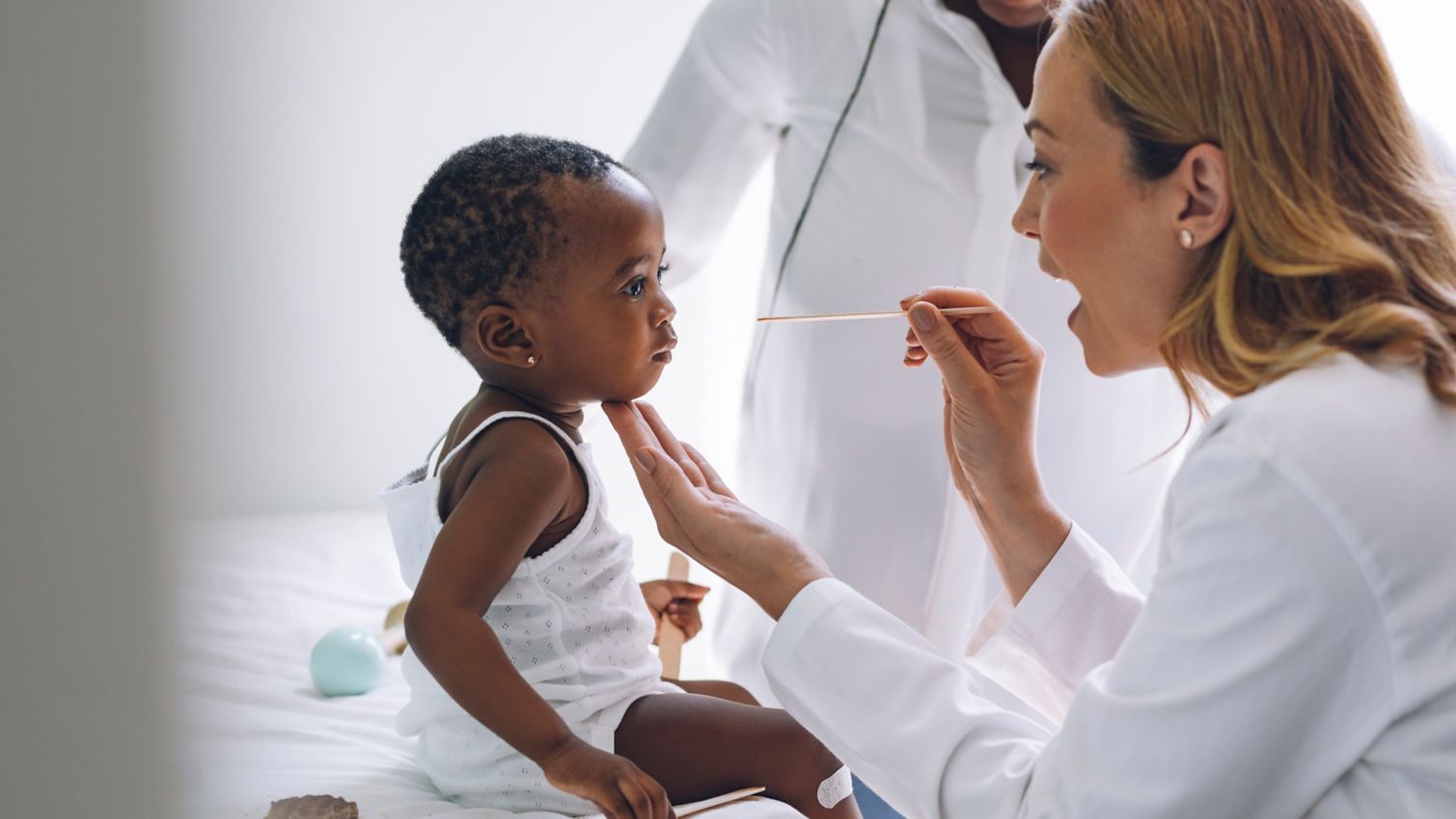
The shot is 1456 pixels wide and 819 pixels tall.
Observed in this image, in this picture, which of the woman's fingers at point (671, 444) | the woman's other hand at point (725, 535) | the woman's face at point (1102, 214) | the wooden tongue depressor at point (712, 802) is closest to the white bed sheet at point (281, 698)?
the wooden tongue depressor at point (712, 802)

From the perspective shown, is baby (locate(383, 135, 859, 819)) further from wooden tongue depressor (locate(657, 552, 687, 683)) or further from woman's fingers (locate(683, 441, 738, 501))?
wooden tongue depressor (locate(657, 552, 687, 683))

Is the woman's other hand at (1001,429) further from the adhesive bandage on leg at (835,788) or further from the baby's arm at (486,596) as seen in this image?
the baby's arm at (486,596)

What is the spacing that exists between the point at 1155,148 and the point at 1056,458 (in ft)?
2.41

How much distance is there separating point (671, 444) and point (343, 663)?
1.54 ft

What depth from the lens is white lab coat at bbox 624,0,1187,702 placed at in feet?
4.92

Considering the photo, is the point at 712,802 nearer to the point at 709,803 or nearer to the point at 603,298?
the point at 709,803

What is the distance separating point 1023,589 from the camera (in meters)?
1.19

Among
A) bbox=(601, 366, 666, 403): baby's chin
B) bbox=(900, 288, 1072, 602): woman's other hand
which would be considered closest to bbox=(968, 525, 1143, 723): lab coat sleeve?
bbox=(900, 288, 1072, 602): woman's other hand

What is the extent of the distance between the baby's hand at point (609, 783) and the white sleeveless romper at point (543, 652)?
8 centimetres

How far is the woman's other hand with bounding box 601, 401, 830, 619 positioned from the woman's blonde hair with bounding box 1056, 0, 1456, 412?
354 millimetres

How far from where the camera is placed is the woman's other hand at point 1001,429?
1180 millimetres

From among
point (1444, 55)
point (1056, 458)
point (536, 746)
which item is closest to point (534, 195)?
point (536, 746)

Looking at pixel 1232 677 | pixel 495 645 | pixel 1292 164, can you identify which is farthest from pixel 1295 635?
pixel 495 645

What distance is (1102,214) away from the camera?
0.95 m
